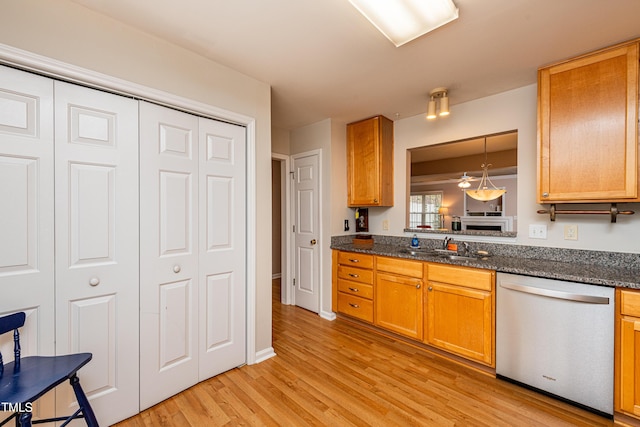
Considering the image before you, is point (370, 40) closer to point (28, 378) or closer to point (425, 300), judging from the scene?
point (425, 300)

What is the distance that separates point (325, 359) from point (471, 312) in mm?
1263

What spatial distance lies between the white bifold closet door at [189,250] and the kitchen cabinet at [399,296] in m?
1.35

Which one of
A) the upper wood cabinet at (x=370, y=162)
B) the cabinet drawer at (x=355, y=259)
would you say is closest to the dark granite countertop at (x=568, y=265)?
the cabinet drawer at (x=355, y=259)

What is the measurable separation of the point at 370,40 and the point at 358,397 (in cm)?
238

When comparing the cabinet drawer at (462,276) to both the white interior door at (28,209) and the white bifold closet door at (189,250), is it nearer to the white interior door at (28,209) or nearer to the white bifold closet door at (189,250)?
the white bifold closet door at (189,250)

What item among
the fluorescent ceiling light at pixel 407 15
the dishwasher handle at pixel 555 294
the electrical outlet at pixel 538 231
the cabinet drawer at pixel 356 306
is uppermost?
the fluorescent ceiling light at pixel 407 15

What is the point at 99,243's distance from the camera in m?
1.57

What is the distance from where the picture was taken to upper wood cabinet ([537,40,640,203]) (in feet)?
5.70

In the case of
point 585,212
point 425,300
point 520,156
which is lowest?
point 425,300

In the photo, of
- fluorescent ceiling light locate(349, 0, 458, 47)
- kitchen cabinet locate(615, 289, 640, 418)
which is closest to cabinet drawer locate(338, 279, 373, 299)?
kitchen cabinet locate(615, 289, 640, 418)

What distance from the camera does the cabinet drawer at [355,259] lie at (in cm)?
287

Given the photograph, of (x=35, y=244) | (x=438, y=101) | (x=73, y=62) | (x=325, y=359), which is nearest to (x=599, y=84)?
(x=438, y=101)

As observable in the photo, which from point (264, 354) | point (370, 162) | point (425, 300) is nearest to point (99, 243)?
point (264, 354)

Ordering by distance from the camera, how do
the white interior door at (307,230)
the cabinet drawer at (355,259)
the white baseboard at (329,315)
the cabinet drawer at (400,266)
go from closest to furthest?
the cabinet drawer at (400,266) → the cabinet drawer at (355,259) → the white baseboard at (329,315) → the white interior door at (307,230)
